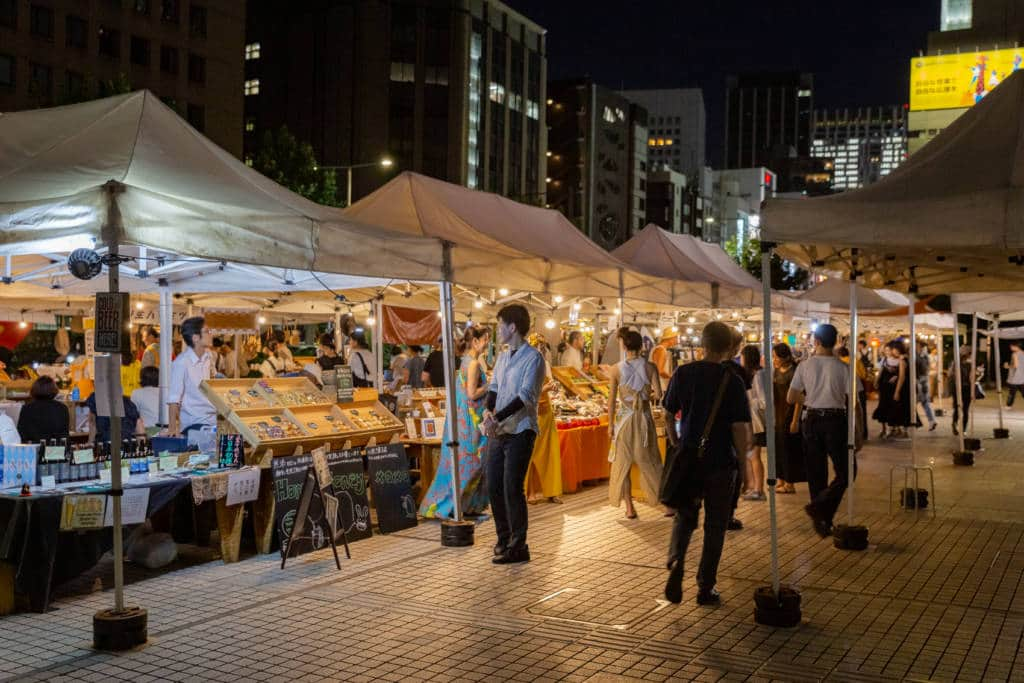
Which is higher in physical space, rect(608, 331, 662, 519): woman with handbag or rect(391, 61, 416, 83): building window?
rect(391, 61, 416, 83): building window

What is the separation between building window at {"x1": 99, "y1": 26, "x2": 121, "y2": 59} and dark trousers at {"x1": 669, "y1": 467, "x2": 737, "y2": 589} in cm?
5768

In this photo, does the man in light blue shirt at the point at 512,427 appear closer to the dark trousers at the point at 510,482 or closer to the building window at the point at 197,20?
the dark trousers at the point at 510,482

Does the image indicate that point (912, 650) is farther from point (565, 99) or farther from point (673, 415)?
point (565, 99)

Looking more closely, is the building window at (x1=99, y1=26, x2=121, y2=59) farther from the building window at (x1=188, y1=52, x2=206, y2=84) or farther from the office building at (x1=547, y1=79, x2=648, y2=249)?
the office building at (x1=547, y1=79, x2=648, y2=249)

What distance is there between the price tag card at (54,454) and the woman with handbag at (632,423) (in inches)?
222

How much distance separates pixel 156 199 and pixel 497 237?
18.7 feet

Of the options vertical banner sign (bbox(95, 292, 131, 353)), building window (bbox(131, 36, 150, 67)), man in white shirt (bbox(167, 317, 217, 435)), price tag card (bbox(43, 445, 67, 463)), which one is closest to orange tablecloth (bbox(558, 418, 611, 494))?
man in white shirt (bbox(167, 317, 217, 435))

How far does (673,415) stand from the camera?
24.5 feet

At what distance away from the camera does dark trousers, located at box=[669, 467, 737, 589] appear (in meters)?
7.12

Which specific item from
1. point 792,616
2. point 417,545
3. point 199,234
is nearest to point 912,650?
point 792,616

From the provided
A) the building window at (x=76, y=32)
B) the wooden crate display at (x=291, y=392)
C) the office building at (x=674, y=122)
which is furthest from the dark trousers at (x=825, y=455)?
the office building at (x=674, y=122)

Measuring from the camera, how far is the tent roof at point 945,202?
6.68 meters

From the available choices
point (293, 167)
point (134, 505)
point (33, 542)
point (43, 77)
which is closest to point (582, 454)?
point (134, 505)

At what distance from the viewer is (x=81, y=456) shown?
7898mm
